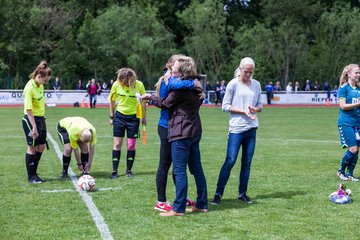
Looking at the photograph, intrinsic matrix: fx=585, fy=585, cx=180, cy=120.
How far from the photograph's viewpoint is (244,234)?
608cm

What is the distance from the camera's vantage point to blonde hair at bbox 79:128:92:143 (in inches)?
362

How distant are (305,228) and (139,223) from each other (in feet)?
6.00

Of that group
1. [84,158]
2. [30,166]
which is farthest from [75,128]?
[30,166]

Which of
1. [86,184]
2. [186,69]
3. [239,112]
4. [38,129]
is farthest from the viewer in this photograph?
[38,129]

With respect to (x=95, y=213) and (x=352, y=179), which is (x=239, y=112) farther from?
(x=352, y=179)

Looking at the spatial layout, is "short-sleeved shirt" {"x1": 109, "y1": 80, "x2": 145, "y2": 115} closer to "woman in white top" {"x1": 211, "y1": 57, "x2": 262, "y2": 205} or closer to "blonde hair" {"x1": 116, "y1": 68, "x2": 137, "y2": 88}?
"blonde hair" {"x1": 116, "y1": 68, "x2": 137, "y2": 88}

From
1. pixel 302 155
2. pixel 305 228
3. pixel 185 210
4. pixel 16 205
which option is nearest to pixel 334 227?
pixel 305 228

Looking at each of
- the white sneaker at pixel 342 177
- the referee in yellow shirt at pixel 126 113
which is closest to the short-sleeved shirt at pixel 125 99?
the referee in yellow shirt at pixel 126 113

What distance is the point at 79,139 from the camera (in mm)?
9328

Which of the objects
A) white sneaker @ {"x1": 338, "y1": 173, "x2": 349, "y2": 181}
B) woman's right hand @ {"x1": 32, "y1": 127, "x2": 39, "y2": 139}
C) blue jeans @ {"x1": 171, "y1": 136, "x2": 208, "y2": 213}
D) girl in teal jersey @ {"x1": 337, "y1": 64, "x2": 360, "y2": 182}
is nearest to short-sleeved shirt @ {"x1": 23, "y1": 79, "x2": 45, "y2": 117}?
woman's right hand @ {"x1": 32, "y1": 127, "x2": 39, "y2": 139}

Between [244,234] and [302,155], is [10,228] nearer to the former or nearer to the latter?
[244,234]

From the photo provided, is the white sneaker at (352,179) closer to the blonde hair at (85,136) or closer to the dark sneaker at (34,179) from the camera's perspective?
the blonde hair at (85,136)

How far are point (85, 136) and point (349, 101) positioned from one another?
13.9 feet

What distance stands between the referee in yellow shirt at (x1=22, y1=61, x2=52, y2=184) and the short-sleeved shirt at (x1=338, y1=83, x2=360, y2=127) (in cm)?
465
